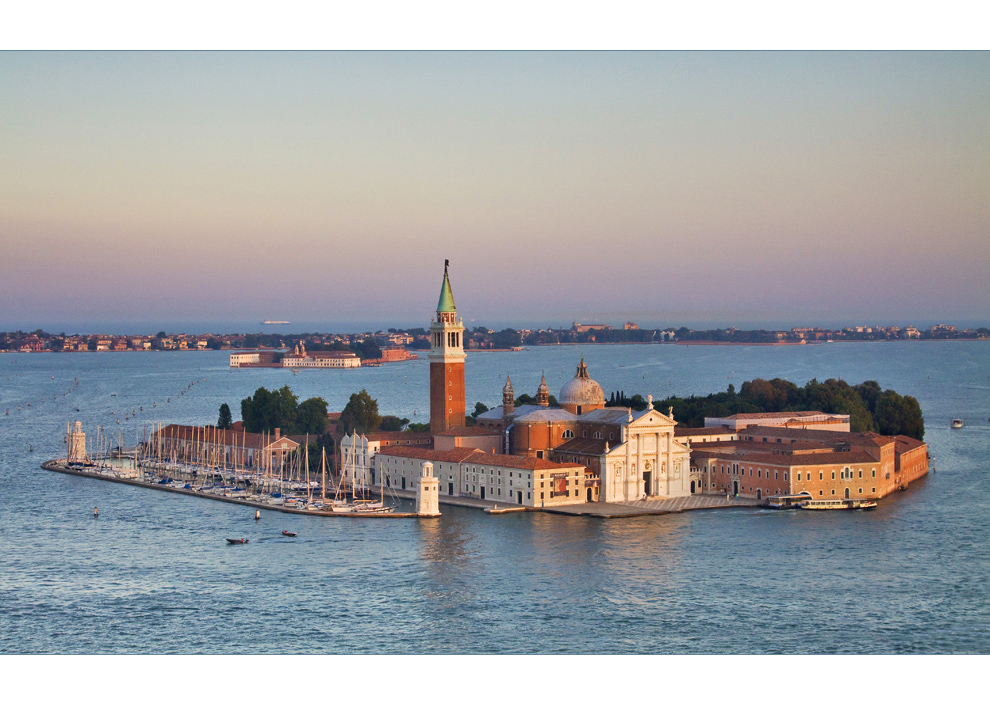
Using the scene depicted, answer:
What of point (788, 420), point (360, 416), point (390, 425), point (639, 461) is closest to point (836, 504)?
point (639, 461)

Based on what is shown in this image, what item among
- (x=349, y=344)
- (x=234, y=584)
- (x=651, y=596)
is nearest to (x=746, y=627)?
(x=651, y=596)

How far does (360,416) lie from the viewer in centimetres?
2656

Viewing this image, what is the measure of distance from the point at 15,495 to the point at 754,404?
1501cm

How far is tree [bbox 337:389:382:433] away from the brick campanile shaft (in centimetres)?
372

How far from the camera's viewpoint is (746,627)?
12.2 meters

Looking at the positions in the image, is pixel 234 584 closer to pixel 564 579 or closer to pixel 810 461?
pixel 564 579

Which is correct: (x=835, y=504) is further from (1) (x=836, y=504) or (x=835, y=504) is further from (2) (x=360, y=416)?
(2) (x=360, y=416)

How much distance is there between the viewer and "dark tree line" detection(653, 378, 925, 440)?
26109mm

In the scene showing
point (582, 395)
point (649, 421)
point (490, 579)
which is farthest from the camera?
point (582, 395)

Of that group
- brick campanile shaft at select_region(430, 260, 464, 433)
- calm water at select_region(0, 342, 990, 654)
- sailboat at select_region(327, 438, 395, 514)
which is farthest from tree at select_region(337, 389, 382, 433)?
sailboat at select_region(327, 438, 395, 514)

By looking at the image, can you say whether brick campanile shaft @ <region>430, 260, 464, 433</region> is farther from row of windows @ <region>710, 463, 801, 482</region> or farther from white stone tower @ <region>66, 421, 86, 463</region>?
white stone tower @ <region>66, 421, 86, 463</region>

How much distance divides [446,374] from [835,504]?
23.8 feet

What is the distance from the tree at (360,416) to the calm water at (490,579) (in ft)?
17.2

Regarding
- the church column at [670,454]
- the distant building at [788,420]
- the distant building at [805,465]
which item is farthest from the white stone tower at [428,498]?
the distant building at [788,420]
